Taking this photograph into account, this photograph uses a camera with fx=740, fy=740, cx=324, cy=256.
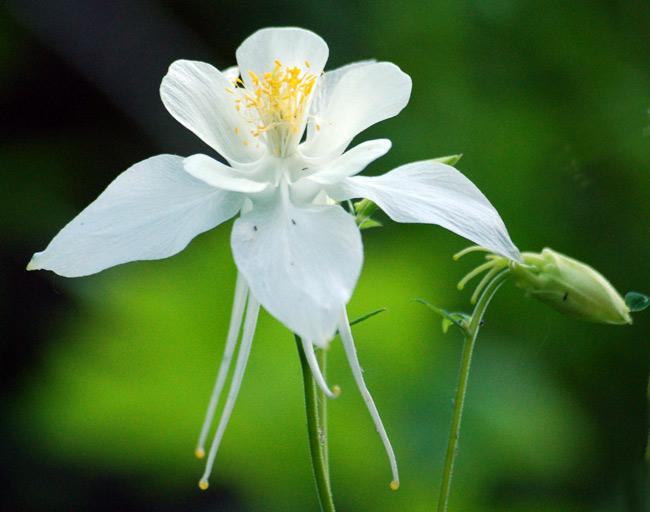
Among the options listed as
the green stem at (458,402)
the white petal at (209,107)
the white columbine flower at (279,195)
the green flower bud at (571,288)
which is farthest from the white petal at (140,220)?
the green flower bud at (571,288)

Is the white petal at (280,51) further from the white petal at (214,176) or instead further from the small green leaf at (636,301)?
the small green leaf at (636,301)

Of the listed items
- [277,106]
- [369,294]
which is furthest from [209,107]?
[369,294]

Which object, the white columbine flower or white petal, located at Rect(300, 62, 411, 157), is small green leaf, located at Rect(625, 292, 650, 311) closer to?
the white columbine flower

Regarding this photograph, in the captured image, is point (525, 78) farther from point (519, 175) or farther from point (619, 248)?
point (619, 248)

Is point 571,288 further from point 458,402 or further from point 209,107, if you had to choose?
point 209,107

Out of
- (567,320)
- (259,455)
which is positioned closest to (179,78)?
(259,455)

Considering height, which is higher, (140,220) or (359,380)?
(140,220)

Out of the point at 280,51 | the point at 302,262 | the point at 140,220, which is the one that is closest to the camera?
the point at 302,262

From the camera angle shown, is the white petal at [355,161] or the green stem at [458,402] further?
the green stem at [458,402]

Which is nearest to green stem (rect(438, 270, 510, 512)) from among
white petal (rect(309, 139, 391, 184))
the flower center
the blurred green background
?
white petal (rect(309, 139, 391, 184))
